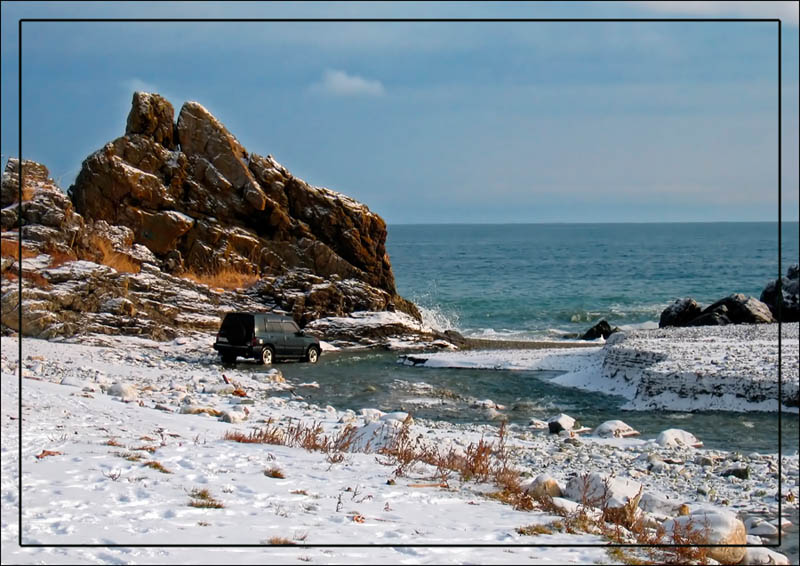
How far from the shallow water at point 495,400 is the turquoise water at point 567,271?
2506mm

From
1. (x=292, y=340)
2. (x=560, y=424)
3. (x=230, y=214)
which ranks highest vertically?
(x=230, y=214)

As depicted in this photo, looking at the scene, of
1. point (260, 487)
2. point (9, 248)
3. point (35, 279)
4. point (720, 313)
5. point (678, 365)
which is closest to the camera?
point (260, 487)

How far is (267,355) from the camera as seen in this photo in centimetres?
2434

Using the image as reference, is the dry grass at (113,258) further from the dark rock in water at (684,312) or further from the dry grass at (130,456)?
the dark rock in water at (684,312)

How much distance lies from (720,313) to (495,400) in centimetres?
1807

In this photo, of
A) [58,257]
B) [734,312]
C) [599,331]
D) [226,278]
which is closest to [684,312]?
[734,312]

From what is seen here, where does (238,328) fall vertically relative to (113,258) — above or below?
below

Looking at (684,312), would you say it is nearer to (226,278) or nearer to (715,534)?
(226,278)

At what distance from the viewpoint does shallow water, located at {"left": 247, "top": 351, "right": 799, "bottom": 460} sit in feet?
46.4

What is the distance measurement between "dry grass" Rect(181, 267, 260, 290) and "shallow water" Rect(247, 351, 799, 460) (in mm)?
6542

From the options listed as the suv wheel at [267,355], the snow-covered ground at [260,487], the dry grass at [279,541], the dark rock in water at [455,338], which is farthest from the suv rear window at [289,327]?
the dry grass at [279,541]

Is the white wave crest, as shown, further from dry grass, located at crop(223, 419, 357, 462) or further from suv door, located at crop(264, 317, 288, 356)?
dry grass, located at crop(223, 419, 357, 462)

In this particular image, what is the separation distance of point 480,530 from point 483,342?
26211mm

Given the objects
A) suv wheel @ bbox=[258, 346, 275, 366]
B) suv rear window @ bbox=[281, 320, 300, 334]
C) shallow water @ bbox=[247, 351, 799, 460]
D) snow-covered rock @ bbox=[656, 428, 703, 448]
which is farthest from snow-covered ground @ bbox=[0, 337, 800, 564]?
suv rear window @ bbox=[281, 320, 300, 334]
